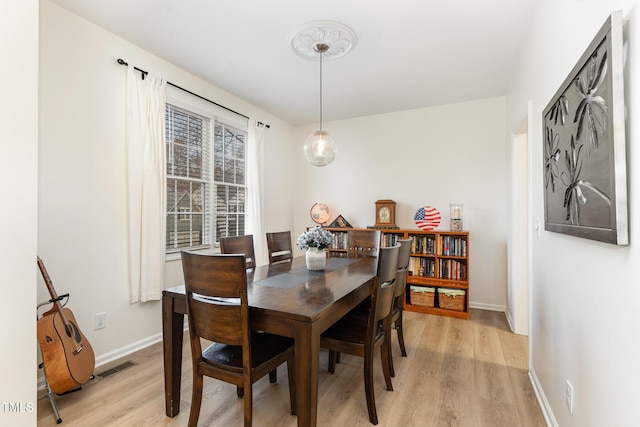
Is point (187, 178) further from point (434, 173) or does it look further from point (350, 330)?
point (434, 173)

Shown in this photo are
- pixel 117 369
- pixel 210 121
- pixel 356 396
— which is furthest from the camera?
pixel 210 121

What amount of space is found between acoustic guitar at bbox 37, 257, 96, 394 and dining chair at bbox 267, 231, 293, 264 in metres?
1.60

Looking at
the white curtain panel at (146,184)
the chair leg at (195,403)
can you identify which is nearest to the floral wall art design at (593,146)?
the chair leg at (195,403)

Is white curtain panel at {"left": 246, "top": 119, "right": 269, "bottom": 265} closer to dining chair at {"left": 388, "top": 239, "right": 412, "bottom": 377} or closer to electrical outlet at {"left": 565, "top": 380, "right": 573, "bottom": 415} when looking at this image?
dining chair at {"left": 388, "top": 239, "right": 412, "bottom": 377}

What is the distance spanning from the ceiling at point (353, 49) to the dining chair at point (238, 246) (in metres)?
1.73

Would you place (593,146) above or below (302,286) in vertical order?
above

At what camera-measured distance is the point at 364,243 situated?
3.41 metres

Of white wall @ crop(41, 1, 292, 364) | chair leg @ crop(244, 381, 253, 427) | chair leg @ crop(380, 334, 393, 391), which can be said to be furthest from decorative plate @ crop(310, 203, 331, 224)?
chair leg @ crop(244, 381, 253, 427)

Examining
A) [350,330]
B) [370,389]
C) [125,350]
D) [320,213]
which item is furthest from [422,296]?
[125,350]

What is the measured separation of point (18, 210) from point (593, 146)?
2.64m

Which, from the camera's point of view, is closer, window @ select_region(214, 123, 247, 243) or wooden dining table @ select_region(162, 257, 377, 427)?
wooden dining table @ select_region(162, 257, 377, 427)

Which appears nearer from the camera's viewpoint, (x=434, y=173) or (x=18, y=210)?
(x=18, y=210)

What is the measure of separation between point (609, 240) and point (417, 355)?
6.68ft

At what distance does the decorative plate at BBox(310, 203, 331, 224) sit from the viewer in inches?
194
